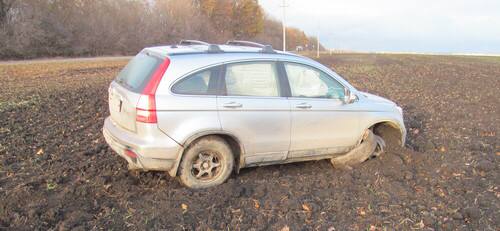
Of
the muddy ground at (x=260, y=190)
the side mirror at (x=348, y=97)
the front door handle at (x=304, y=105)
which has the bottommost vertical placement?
the muddy ground at (x=260, y=190)

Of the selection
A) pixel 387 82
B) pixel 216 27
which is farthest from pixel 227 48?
pixel 216 27

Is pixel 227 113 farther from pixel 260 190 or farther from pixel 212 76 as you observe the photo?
pixel 260 190

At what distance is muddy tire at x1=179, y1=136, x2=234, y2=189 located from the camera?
4.87 m

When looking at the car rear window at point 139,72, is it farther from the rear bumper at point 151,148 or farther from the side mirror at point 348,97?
the side mirror at point 348,97

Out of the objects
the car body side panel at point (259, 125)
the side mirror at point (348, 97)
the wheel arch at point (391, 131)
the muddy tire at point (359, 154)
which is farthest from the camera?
the wheel arch at point (391, 131)

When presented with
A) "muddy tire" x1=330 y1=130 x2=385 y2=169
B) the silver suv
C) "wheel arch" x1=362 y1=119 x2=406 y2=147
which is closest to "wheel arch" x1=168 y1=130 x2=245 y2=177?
the silver suv

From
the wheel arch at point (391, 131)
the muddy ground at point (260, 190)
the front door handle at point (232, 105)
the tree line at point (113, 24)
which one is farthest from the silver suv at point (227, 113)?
the tree line at point (113, 24)

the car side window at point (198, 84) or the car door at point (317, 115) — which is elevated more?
the car side window at point (198, 84)

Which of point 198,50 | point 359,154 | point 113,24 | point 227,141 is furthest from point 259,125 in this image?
point 113,24

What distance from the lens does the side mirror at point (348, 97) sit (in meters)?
5.70

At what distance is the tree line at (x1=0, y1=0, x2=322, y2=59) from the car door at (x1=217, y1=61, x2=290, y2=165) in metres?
33.1

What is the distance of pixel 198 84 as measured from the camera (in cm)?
485

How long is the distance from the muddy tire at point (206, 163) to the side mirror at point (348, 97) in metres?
1.76

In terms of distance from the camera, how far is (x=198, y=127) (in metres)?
4.73
